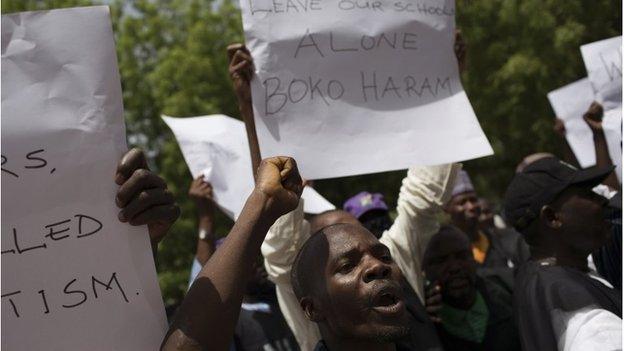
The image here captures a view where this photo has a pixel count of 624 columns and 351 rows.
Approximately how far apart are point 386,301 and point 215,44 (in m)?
12.2

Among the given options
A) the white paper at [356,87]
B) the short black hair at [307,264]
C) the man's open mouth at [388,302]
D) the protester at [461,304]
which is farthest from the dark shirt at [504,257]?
the man's open mouth at [388,302]

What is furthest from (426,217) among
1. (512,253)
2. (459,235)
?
(512,253)

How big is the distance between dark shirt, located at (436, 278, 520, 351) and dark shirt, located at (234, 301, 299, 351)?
782mm

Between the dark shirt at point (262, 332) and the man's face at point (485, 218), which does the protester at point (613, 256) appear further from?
the man's face at point (485, 218)

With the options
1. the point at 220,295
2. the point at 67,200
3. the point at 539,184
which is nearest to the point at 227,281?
the point at 220,295

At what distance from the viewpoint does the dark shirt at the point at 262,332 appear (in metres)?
3.74

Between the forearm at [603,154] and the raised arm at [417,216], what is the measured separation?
1.06 m

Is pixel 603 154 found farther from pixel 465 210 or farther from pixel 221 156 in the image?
pixel 221 156

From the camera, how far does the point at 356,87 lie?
11.6ft

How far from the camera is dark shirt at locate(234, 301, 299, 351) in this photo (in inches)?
147

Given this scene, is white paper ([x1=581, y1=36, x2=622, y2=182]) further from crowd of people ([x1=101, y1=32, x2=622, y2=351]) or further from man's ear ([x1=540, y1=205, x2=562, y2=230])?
man's ear ([x1=540, y1=205, x2=562, y2=230])

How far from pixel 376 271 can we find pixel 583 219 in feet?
3.64

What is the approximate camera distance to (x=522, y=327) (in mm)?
3084

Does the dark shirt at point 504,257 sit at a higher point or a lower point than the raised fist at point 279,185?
lower
